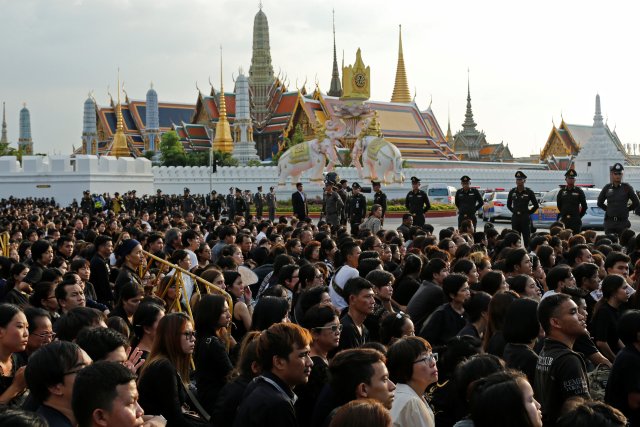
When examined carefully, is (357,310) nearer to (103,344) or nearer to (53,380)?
(103,344)

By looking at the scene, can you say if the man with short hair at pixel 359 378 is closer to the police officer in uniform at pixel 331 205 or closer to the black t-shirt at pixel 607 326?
the black t-shirt at pixel 607 326

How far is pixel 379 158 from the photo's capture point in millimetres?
36406

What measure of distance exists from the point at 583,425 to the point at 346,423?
101cm

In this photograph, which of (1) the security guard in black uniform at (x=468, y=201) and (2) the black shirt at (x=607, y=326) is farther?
(1) the security guard in black uniform at (x=468, y=201)

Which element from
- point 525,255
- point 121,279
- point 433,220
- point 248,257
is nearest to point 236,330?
point 121,279

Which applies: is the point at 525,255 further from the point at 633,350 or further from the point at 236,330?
the point at 633,350

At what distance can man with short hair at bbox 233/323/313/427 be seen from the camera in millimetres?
4168

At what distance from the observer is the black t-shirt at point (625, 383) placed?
15.1 ft

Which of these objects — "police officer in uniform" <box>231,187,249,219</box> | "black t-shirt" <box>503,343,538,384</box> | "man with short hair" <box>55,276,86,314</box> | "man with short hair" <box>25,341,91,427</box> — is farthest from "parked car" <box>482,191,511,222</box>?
Result: "man with short hair" <box>25,341,91,427</box>

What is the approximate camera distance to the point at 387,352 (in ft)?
15.1

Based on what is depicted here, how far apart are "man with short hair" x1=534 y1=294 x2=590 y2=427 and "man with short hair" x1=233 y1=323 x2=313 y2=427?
4.09ft

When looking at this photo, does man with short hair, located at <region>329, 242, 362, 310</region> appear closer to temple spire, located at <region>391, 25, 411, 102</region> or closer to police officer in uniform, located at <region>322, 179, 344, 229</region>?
police officer in uniform, located at <region>322, 179, 344, 229</region>

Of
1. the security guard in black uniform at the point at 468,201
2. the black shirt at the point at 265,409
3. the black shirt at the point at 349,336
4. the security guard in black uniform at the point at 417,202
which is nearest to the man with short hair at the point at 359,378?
the black shirt at the point at 265,409

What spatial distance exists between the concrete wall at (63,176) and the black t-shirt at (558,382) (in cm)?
3361
